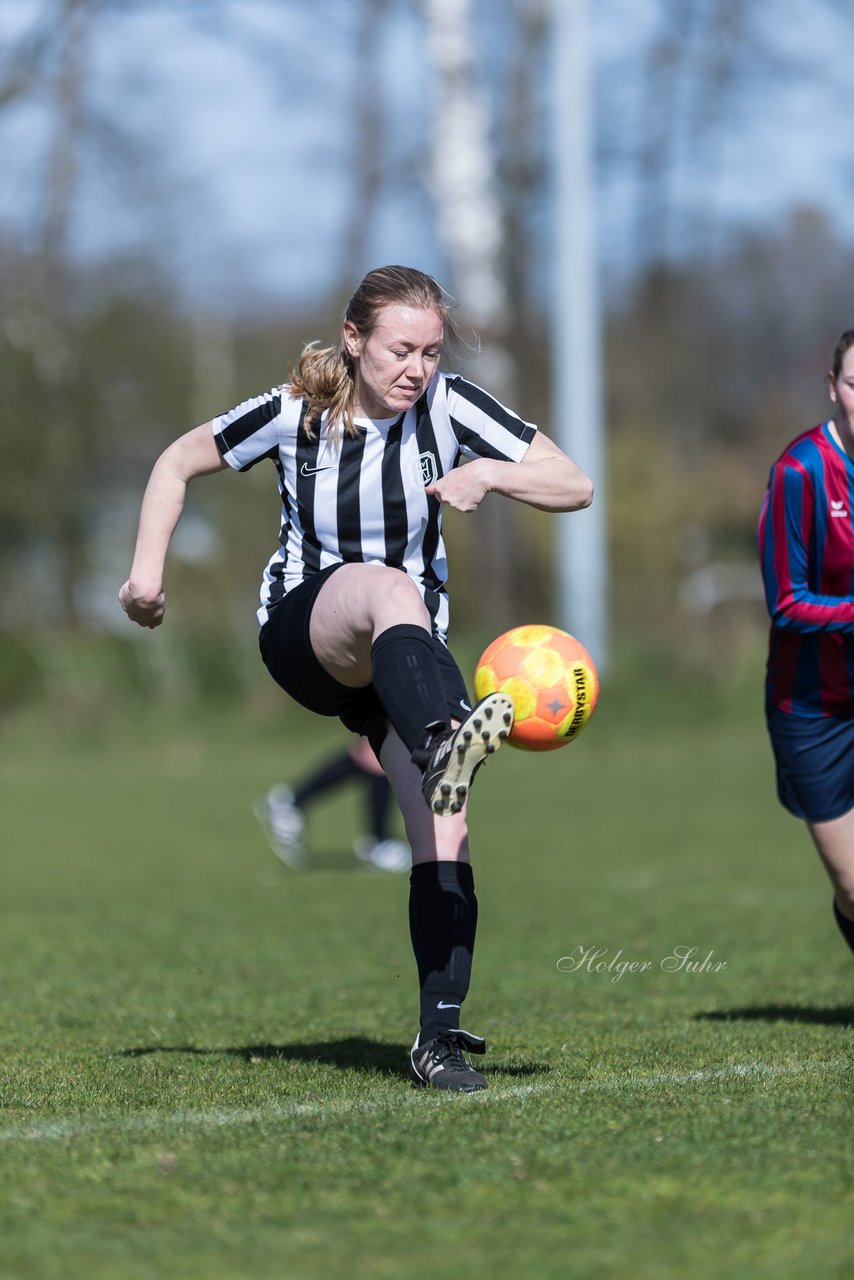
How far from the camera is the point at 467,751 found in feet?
12.3

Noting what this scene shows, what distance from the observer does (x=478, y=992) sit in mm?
6137

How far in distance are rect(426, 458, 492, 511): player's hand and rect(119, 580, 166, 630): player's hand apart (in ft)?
2.64

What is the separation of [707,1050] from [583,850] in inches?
265

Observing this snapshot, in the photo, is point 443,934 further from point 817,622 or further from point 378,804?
point 378,804

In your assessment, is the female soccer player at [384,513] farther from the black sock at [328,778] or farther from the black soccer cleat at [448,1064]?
the black sock at [328,778]

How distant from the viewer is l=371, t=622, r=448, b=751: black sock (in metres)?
3.91

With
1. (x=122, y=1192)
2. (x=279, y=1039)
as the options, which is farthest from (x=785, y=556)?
(x=122, y=1192)

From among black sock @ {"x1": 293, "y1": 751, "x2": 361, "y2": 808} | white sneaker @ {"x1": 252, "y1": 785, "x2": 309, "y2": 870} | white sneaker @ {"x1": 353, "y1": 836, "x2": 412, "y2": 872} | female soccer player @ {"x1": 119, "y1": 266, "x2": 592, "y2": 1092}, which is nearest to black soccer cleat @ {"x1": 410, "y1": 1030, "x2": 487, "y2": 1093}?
female soccer player @ {"x1": 119, "y1": 266, "x2": 592, "y2": 1092}

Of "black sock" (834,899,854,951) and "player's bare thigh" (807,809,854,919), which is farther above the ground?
"player's bare thigh" (807,809,854,919)

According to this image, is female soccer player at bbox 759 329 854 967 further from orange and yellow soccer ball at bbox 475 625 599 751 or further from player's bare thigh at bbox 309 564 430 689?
player's bare thigh at bbox 309 564 430 689

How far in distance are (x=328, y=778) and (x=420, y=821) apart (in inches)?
260

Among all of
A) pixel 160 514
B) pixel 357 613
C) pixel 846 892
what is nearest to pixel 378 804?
pixel 846 892

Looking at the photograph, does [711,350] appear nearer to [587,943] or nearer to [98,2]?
[98,2]

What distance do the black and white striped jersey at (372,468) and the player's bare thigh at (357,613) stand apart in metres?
0.13
